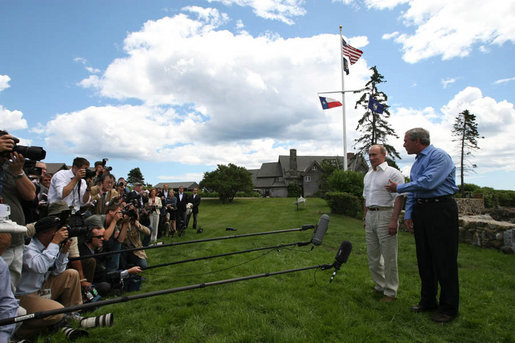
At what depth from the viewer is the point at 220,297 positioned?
4.74m

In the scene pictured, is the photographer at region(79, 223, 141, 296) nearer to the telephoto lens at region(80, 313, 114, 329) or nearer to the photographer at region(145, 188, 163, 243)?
the telephoto lens at region(80, 313, 114, 329)

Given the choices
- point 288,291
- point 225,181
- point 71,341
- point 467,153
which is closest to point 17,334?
point 71,341

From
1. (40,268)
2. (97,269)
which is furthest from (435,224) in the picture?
(97,269)

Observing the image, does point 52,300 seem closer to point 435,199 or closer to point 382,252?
point 382,252

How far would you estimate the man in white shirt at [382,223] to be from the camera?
443cm

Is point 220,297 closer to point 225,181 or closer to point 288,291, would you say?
point 288,291

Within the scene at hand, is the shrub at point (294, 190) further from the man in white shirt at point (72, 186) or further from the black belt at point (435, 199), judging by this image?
the black belt at point (435, 199)

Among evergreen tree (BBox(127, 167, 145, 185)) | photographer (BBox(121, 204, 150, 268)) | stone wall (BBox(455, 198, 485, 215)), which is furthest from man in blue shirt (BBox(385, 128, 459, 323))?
evergreen tree (BBox(127, 167, 145, 185))

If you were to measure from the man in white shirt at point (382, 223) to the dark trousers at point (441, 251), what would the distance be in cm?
40

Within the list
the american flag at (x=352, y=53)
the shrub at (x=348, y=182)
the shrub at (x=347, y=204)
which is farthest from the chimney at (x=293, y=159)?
the shrub at (x=347, y=204)

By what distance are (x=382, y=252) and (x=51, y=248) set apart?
4580mm

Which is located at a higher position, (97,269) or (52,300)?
(52,300)

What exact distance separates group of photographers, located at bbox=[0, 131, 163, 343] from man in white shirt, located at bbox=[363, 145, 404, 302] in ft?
11.9

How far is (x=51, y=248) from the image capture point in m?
3.35
